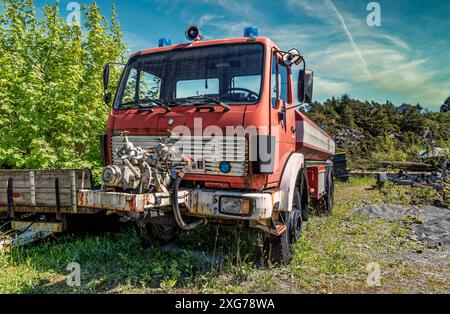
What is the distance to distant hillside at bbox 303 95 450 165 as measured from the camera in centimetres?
1784

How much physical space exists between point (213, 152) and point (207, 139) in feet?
0.49

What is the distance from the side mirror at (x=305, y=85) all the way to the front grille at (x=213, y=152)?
3.52ft

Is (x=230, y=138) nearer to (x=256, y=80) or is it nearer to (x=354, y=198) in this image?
(x=256, y=80)

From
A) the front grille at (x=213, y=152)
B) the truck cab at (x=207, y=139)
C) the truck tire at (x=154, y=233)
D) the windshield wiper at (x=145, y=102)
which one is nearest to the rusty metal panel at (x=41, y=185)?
the truck cab at (x=207, y=139)

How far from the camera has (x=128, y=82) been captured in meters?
4.26

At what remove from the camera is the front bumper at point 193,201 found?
303 centimetres

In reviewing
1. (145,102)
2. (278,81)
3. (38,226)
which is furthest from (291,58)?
(38,226)

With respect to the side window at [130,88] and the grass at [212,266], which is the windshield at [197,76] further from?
the grass at [212,266]

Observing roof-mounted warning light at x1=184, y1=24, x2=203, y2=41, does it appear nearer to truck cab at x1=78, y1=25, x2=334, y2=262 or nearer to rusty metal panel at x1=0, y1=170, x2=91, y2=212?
truck cab at x1=78, y1=25, x2=334, y2=262

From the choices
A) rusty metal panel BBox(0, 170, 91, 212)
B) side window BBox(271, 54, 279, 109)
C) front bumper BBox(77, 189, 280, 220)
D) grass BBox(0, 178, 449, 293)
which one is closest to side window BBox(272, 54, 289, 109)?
side window BBox(271, 54, 279, 109)

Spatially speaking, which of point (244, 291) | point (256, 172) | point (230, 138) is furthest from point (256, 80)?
point (244, 291)

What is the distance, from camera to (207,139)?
11.3 ft

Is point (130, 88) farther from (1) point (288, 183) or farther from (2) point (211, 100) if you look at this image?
(1) point (288, 183)

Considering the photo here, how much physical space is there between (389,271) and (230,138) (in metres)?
2.52
